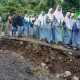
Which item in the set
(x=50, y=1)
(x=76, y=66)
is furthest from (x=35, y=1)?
(x=76, y=66)

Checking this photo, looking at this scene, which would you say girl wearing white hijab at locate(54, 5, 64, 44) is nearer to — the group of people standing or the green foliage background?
the group of people standing

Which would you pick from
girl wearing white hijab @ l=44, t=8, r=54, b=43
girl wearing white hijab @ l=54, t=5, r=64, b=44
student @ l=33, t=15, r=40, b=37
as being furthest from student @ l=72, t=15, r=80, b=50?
student @ l=33, t=15, r=40, b=37

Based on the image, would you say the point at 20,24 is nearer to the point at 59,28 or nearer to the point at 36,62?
the point at 59,28

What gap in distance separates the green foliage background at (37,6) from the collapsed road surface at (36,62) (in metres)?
4.79

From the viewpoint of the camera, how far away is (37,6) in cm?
3419

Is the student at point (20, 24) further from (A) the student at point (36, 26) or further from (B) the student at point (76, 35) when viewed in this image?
(B) the student at point (76, 35)

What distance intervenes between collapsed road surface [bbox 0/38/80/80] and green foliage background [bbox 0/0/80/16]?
4.79 metres

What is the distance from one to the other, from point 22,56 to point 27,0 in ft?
74.0

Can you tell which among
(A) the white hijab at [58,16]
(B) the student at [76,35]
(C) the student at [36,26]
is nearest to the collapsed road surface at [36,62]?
(B) the student at [76,35]

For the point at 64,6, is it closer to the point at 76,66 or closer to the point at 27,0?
the point at 76,66

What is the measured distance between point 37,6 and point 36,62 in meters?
20.9

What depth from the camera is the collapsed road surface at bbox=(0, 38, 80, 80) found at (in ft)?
39.5

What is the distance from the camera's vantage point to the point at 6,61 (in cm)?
1416

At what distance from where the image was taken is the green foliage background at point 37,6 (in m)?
22.6
